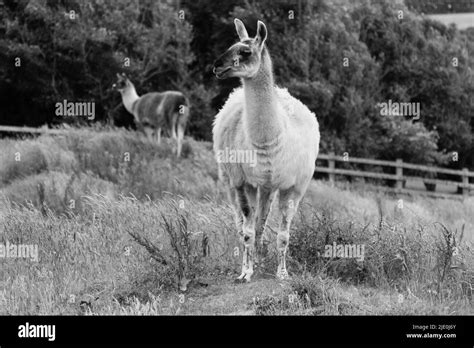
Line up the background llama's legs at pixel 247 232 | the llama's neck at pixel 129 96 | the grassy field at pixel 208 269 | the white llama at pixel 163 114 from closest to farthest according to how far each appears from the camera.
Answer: the grassy field at pixel 208 269, the background llama's legs at pixel 247 232, the white llama at pixel 163 114, the llama's neck at pixel 129 96

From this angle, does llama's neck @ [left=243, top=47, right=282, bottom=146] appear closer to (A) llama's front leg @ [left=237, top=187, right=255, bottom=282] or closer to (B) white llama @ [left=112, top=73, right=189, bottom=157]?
(A) llama's front leg @ [left=237, top=187, right=255, bottom=282]

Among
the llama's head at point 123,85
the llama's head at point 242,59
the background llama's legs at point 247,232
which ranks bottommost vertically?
the background llama's legs at point 247,232

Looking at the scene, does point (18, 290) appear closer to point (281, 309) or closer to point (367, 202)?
point (281, 309)

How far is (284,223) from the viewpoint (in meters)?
8.12

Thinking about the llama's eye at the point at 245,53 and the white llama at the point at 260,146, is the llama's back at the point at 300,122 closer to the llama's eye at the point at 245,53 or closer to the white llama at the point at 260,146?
the white llama at the point at 260,146

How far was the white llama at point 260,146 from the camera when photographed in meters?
7.77

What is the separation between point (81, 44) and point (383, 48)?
16.9 metres

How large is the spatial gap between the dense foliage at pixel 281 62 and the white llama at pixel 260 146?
66.6 ft

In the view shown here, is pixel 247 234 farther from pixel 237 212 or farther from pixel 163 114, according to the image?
pixel 163 114

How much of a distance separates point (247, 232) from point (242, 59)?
1.71 metres

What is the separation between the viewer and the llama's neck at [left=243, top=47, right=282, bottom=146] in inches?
307

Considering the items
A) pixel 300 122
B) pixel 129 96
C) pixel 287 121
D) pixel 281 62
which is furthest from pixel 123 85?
pixel 287 121

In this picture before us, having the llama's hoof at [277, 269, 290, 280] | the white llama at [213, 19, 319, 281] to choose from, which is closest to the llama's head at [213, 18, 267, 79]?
the white llama at [213, 19, 319, 281]

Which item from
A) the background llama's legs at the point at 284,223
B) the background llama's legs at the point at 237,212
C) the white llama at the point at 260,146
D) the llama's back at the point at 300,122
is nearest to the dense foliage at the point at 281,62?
the llama's back at the point at 300,122
